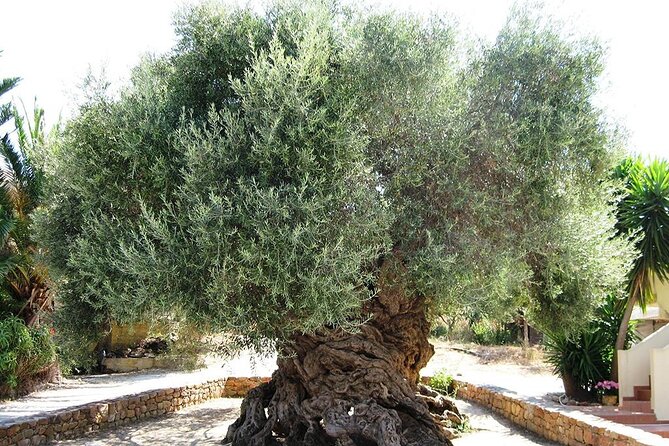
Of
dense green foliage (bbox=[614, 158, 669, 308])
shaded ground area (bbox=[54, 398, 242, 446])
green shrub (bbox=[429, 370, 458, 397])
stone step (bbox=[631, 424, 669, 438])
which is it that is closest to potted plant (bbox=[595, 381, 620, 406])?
dense green foliage (bbox=[614, 158, 669, 308])

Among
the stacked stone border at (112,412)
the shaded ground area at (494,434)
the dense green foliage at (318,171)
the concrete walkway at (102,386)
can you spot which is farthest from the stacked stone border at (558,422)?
the stacked stone border at (112,412)

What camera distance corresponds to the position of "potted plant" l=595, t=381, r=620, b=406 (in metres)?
14.0

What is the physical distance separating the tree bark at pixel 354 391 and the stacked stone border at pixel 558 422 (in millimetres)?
2089

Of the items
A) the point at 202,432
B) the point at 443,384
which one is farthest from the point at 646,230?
the point at 202,432

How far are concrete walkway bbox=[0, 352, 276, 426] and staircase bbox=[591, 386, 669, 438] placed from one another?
→ 21.5 feet

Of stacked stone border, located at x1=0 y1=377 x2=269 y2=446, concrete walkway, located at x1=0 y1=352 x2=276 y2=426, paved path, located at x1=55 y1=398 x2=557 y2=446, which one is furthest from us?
concrete walkway, located at x1=0 y1=352 x2=276 y2=426

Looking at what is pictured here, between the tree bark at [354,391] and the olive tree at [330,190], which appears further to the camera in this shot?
the tree bark at [354,391]

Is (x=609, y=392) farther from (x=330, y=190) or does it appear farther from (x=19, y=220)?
(x=19, y=220)

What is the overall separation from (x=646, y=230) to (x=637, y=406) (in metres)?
3.66

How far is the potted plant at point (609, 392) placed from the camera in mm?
13969

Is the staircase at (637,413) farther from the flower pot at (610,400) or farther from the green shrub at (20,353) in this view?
the green shrub at (20,353)

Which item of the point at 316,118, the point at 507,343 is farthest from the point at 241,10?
the point at 507,343

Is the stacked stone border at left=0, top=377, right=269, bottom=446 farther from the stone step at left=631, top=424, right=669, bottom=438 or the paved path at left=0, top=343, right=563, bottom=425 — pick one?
the stone step at left=631, top=424, right=669, bottom=438

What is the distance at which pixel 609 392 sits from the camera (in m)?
14.1
